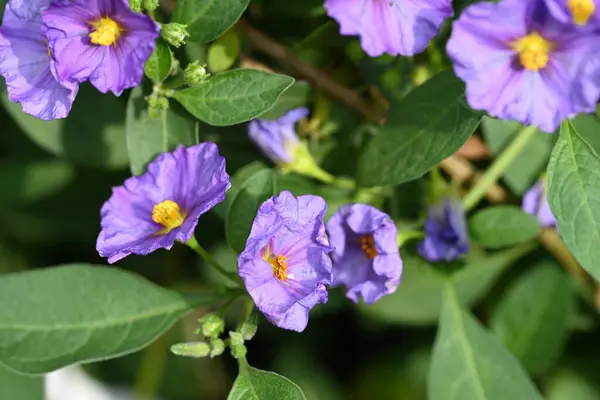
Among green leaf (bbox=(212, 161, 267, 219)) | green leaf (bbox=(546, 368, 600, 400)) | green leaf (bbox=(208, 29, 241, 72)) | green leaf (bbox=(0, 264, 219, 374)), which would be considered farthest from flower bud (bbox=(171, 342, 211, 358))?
green leaf (bbox=(546, 368, 600, 400))

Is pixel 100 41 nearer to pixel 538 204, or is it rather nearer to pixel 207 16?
pixel 207 16

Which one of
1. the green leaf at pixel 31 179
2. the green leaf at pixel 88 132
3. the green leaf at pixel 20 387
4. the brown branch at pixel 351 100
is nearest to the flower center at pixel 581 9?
the brown branch at pixel 351 100

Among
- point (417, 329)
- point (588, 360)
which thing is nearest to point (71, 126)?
point (417, 329)

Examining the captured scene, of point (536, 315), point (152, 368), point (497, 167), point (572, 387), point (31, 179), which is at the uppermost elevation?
point (497, 167)

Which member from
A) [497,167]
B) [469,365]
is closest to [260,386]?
[469,365]

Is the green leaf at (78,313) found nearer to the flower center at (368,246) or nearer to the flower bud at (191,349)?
the flower bud at (191,349)

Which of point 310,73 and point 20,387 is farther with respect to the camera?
point 20,387

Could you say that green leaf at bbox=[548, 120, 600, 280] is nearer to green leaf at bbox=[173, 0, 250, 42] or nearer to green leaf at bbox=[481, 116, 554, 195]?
green leaf at bbox=[481, 116, 554, 195]

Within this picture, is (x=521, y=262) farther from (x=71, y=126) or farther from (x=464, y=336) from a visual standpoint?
(x=71, y=126)
